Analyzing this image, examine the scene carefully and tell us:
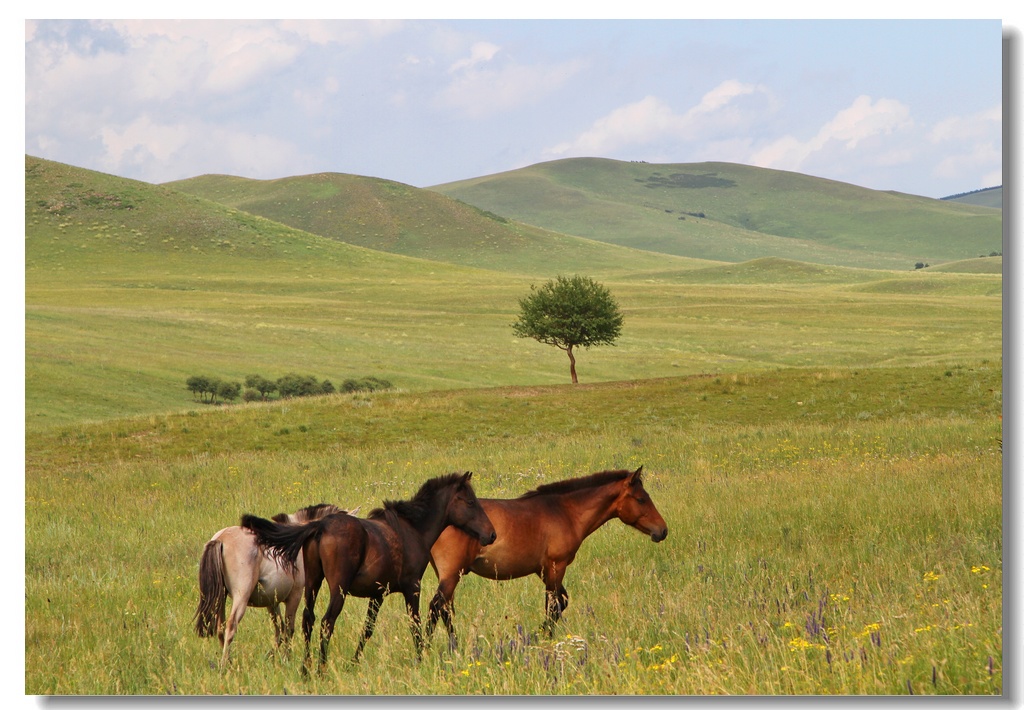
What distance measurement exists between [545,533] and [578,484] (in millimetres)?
594

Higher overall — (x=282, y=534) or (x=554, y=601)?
(x=282, y=534)

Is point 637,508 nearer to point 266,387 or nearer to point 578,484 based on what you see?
point 578,484

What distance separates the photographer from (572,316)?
51.3 m

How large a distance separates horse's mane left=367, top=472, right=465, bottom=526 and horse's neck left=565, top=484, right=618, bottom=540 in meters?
1.39

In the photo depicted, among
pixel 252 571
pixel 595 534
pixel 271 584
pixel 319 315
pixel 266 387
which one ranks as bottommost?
pixel 266 387

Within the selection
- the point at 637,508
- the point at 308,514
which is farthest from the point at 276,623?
the point at 637,508

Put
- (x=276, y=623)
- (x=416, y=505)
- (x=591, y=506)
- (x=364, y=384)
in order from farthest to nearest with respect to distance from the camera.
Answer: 1. (x=364, y=384)
2. (x=591, y=506)
3. (x=276, y=623)
4. (x=416, y=505)

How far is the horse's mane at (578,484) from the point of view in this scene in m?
8.48

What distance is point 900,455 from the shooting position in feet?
57.7

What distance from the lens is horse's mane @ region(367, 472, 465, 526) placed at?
7.34 metres

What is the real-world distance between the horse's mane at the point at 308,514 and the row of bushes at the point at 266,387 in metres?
43.7

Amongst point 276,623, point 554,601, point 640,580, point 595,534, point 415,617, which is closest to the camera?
point 415,617

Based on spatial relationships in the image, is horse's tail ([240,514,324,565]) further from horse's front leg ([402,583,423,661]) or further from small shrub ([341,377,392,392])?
small shrub ([341,377,392,392])
